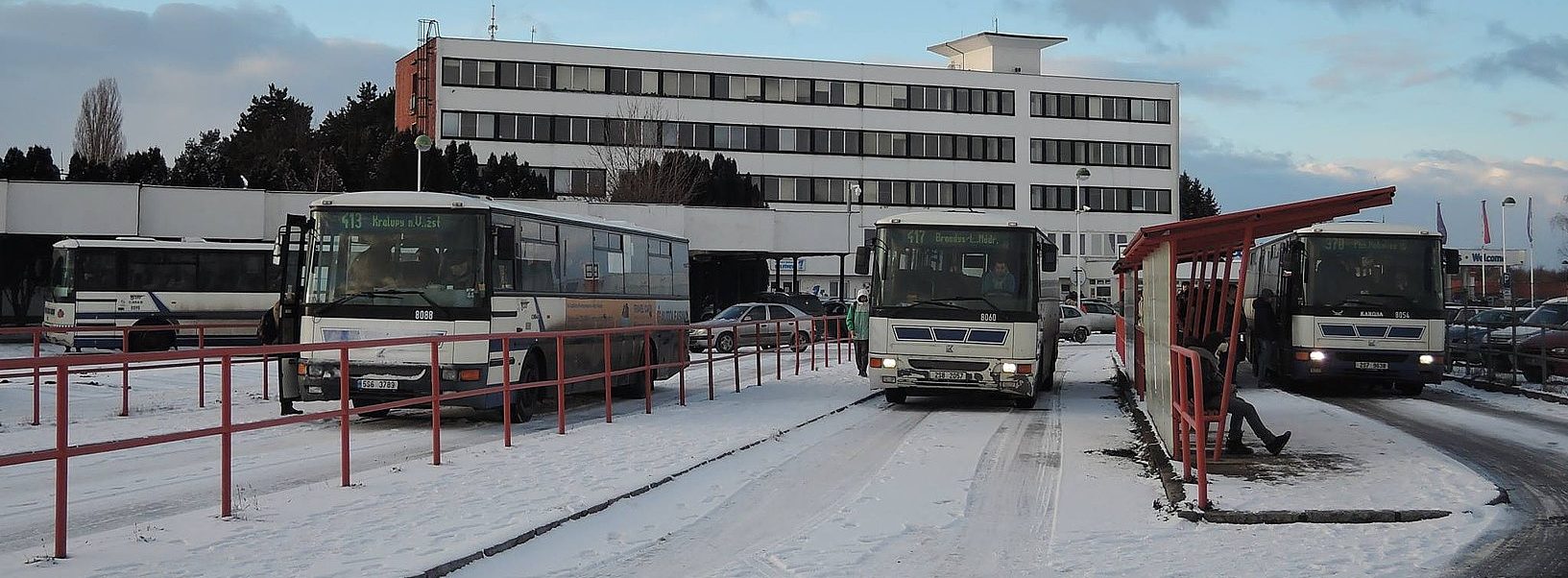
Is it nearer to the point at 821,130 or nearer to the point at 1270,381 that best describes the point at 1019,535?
the point at 1270,381

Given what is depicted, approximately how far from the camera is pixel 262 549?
309 inches

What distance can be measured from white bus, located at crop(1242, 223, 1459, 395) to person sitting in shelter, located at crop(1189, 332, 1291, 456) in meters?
9.45

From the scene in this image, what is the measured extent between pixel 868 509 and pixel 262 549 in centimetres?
410

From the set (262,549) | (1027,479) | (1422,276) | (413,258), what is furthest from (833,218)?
(262,549)

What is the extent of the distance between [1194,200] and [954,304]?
4188 inches

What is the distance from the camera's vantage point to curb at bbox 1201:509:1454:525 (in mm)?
8906

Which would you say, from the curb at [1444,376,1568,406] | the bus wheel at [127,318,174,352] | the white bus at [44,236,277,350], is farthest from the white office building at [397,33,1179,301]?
the curb at [1444,376,1568,406]

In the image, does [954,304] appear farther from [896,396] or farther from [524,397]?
[524,397]

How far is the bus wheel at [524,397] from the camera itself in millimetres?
16328

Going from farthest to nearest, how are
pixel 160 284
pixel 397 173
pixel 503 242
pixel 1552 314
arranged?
pixel 397 173 → pixel 160 284 → pixel 1552 314 → pixel 503 242

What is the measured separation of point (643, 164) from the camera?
55312 mm

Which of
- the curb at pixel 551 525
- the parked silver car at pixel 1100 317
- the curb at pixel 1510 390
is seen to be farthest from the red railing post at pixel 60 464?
the parked silver car at pixel 1100 317

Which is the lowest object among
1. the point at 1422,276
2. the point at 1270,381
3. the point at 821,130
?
the point at 1270,381

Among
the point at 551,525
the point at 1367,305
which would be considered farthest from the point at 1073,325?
the point at 551,525
